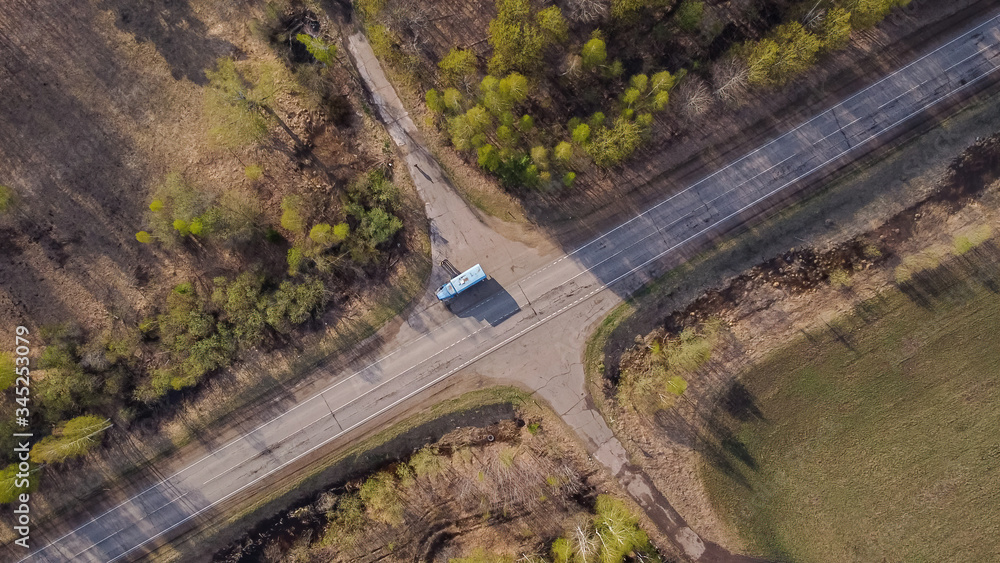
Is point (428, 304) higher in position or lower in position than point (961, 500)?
higher

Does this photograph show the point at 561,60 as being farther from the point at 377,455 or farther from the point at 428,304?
the point at 377,455

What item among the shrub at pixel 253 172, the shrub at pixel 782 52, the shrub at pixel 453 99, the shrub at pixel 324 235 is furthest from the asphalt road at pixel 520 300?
the shrub at pixel 253 172

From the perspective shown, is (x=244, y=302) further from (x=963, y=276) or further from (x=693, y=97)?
(x=963, y=276)

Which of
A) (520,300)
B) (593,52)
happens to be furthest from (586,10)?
(520,300)

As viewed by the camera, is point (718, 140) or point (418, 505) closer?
point (718, 140)

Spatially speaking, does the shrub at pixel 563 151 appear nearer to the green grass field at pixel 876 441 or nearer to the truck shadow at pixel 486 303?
the truck shadow at pixel 486 303

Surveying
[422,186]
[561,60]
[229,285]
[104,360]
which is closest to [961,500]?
[561,60]

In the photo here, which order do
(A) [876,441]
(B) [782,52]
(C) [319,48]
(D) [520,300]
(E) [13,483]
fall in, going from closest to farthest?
(B) [782,52] → (C) [319,48] → (E) [13,483] → (A) [876,441] → (D) [520,300]
